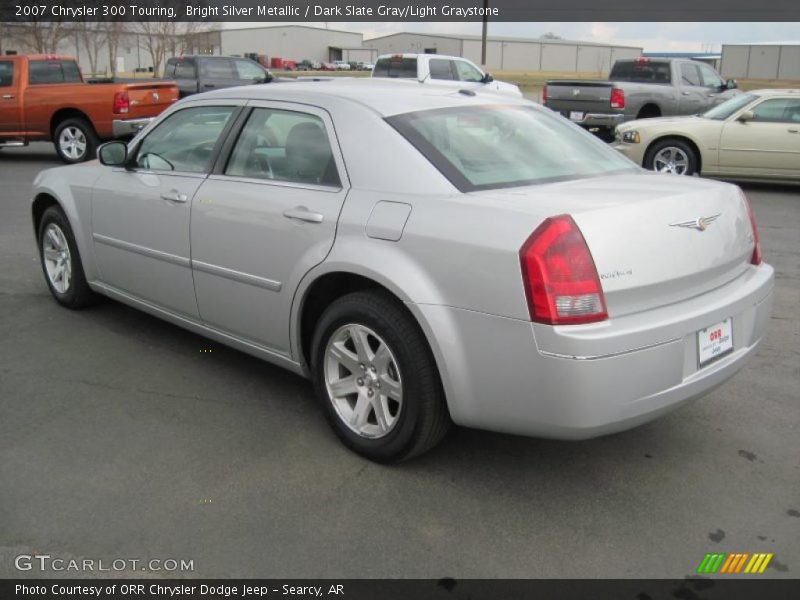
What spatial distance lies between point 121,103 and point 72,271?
8.89 meters

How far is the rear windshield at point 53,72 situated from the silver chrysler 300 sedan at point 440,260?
1130 centimetres

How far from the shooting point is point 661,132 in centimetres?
1148

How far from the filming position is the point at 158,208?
439 cm

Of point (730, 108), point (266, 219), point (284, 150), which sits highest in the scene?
point (730, 108)

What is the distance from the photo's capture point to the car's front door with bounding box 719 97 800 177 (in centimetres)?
1098

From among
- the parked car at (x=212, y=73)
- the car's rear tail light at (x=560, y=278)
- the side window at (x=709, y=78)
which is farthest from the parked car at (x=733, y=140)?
the parked car at (x=212, y=73)

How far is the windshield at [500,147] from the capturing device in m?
3.40

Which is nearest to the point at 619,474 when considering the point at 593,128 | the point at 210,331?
the point at 210,331

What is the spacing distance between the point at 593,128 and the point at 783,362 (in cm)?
1183

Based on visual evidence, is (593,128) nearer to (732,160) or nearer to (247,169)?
(732,160)

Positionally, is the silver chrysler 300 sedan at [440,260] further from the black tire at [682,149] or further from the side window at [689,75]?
the side window at [689,75]

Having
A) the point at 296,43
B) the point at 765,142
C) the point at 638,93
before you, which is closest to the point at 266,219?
the point at 765,142

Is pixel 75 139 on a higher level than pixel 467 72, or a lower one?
lower
